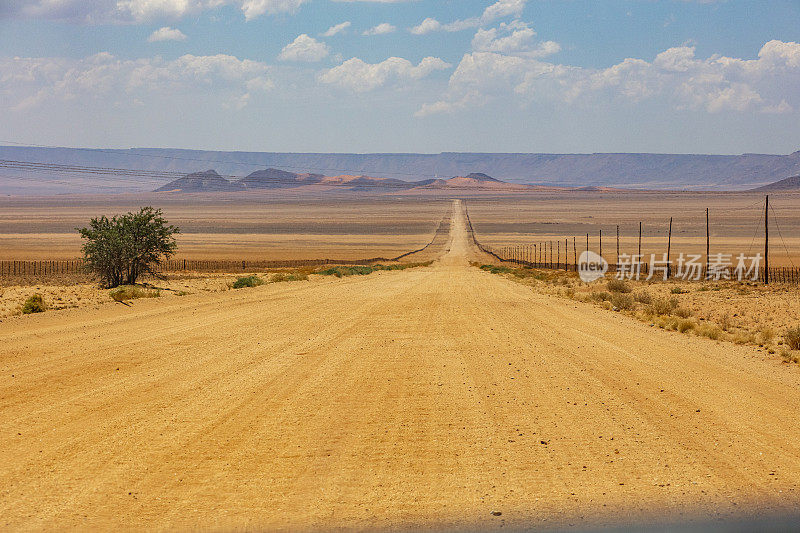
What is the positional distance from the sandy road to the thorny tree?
73.1 feet

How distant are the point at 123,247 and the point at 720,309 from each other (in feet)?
91.3

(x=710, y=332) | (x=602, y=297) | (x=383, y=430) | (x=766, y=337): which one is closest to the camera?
(x=383, y=430)

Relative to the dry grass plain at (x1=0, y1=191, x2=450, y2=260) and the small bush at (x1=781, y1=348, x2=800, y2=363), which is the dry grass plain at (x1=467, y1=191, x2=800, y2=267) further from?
the small bush at (x1=781, y1=348, x2=800, y2=363)

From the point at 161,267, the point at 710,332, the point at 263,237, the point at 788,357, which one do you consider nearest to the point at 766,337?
the point at 710,332

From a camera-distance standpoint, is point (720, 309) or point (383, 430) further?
point (720, 309)

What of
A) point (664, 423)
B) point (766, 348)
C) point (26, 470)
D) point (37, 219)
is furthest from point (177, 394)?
point (37, 219)

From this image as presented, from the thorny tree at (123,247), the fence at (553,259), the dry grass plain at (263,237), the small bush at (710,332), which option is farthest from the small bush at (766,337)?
the dry grass plain at (263,237)

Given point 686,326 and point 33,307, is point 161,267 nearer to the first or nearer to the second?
point 33,307

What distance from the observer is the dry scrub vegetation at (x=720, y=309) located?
1859cm

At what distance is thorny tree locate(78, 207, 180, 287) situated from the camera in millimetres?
38906

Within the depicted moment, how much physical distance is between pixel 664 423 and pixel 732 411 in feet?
4.61

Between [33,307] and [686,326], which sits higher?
[33,307]

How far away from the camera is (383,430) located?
9.18 meters

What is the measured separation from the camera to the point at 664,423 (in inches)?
378
